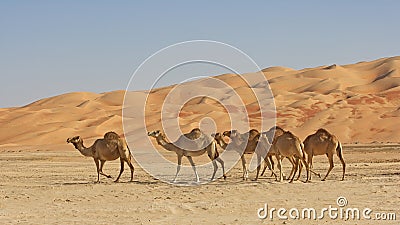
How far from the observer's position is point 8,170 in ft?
89.5

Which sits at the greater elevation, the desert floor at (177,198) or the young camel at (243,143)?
the young camel at (243,143)

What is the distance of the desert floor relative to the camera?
13289 mm

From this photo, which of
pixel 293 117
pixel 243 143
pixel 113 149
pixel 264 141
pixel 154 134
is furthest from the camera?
pixel 293 117

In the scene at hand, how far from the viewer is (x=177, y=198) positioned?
16203 mm

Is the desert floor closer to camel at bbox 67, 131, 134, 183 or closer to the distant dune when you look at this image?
camel at bbox 67, 131, 134, 183

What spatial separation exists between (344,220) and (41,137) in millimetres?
49221

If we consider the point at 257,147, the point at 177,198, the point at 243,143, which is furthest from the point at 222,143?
the point at 177,198

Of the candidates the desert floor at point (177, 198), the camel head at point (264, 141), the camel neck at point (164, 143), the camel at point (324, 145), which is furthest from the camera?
the camel neck at point (164, 143)

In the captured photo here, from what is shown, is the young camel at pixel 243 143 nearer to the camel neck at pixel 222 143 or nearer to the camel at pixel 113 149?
the camel neck at pixel 222 143

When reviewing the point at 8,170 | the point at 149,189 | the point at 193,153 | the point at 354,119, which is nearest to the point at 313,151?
the point at 193,153

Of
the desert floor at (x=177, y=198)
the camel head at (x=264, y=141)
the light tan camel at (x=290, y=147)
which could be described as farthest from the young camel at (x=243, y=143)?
the light tan camel at (x=290, y=147)

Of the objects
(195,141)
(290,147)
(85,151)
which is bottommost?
(85,151)

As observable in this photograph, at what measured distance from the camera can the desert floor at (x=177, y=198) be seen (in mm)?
13289

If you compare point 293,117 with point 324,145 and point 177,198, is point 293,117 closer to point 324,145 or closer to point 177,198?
point 324,145
